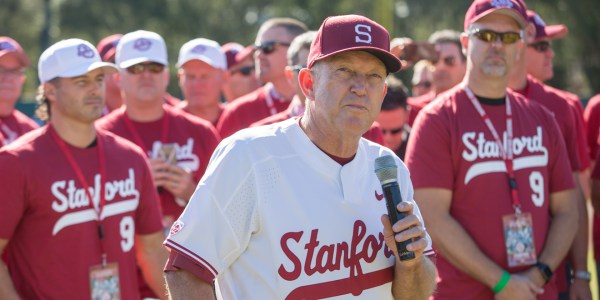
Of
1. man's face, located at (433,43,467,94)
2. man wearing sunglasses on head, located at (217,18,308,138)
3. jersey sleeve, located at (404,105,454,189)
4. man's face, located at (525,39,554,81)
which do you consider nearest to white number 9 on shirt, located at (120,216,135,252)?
jersey sleeve, located at (404,105,454,189)

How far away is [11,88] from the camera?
8117 millimetres

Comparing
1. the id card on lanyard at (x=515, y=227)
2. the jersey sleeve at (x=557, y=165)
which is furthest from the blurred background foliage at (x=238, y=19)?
the id card on lanyard at (x=515, y=227)

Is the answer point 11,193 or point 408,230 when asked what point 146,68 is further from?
point 408,230

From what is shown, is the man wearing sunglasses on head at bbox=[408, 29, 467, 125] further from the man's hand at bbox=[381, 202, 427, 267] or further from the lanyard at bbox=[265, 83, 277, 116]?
the man's hand at bbox=[381, 202, 427, 267]

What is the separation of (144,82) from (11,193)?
2.20 metres

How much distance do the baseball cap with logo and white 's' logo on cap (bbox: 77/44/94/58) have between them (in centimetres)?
256

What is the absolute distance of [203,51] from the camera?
8656 millimetres

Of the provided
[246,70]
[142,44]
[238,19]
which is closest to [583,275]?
[142,44]

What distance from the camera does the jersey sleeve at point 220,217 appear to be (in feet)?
11.1

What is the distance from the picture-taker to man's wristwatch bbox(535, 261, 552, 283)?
5309mm

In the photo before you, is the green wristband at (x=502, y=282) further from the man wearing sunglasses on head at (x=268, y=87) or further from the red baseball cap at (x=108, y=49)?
the red baseball cap at (x=108, y=49)

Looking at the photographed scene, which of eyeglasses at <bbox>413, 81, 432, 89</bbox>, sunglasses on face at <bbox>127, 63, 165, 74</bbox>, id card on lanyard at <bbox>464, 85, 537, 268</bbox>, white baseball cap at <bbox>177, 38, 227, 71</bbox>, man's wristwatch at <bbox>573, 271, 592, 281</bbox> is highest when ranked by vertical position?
white baseball cap at <bbox>177, 38, 227, 71</bbox>

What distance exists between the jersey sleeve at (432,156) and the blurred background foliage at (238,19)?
29.0 metres

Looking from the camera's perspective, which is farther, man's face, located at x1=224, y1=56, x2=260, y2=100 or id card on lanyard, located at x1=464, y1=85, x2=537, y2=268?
man's face, located at x1=224, y1=56, x2=260, y2=100
